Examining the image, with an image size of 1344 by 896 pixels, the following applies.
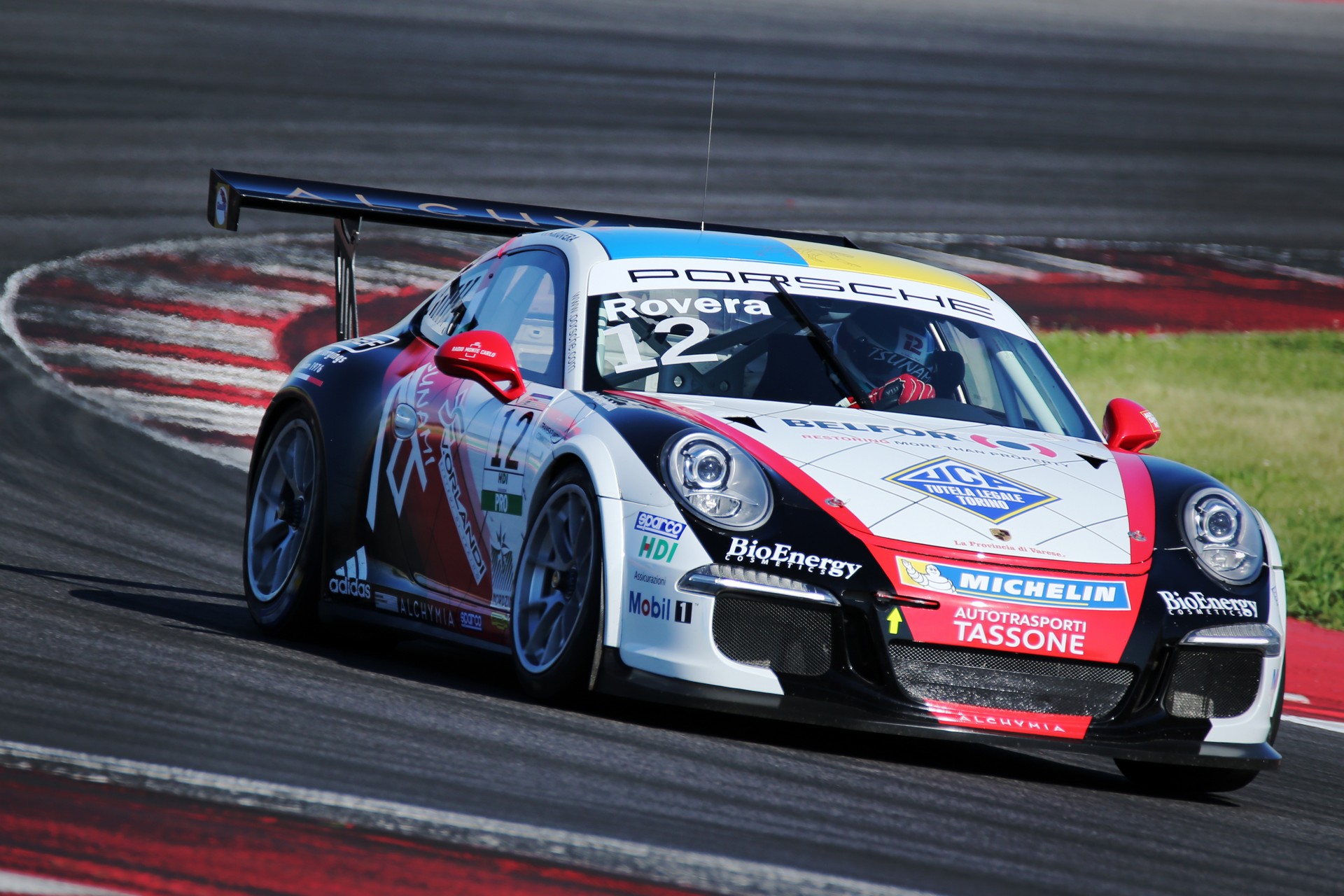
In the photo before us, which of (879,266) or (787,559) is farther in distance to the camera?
(879,266)

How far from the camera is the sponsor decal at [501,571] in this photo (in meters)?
6.02

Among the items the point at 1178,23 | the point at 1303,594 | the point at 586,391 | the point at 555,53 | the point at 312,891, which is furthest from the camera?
the point at 1178,23

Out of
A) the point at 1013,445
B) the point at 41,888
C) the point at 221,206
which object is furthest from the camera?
the point at 221,206

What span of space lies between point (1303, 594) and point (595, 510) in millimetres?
6511

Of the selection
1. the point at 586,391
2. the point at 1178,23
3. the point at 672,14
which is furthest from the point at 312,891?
the point at 1178,23

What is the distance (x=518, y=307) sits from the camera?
22.4 feet

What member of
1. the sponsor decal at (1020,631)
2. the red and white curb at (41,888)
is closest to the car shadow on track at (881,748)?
the sponsor decal at (1020,631)

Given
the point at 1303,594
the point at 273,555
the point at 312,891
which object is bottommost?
the point at 1303,594

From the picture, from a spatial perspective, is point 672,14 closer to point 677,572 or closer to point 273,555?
point 273,555

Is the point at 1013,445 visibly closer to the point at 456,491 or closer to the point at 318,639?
the point at 456,491

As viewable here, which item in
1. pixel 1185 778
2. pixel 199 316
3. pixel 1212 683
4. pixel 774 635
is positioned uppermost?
pixel 774 635

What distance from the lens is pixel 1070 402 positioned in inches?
263

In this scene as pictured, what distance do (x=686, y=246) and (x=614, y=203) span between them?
1283cm

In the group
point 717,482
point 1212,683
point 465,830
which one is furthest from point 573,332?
point 465,830
